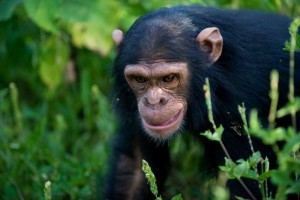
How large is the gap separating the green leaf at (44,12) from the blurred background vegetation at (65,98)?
11mm

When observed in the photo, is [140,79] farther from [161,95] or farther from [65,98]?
[65,98]

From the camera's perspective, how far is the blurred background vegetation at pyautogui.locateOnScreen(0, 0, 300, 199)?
24.2 feet

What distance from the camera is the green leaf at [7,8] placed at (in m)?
7.80

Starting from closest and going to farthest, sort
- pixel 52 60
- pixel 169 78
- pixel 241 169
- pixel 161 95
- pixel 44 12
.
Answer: pixel 241 169 → pixel 161 95 → pixel 169 78 → pixel 44 12 → pixel 52 60

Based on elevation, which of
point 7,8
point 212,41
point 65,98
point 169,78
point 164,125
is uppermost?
point 212,41

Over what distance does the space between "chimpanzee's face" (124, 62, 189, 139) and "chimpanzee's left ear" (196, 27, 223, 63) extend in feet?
0.83

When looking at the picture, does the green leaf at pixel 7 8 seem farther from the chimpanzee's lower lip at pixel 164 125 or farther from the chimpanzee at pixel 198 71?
the chimpanzee's lower lip at pixel 164 125

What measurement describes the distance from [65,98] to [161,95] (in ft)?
13.9

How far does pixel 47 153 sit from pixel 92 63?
250cm

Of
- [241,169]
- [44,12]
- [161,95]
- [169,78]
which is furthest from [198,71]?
[44,12]

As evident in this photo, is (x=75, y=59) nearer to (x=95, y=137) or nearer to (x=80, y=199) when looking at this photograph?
(x=95, y=137)

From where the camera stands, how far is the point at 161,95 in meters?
5.87

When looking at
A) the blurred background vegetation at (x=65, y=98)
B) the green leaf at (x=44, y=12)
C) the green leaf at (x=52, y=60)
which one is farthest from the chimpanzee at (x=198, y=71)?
the green leaf at (x=52, y=60)

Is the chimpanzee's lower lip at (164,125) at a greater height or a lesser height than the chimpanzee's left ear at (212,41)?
lesser
